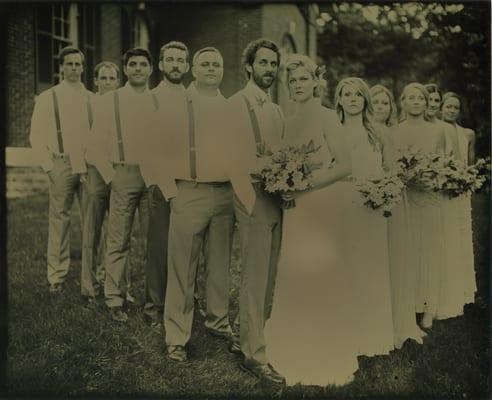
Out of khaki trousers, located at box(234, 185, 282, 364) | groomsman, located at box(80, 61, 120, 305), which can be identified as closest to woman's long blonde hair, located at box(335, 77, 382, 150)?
khaki trousers, located at box(234, 185, 282, 364)

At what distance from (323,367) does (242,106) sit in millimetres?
2431

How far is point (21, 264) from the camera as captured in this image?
5.20m

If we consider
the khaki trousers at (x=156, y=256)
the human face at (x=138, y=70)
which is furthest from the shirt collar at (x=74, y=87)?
the khaki trousers at (x=156, y=256)

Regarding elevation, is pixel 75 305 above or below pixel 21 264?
below

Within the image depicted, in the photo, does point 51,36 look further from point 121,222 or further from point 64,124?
point 121,222

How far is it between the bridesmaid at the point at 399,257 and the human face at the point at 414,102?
149 millimetres

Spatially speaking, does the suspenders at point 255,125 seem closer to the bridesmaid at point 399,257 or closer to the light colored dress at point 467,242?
the bridesmaid at point 399,257

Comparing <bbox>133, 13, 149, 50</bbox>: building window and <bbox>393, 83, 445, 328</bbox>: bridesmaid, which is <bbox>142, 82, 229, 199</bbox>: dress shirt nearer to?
<bbox>133, 13, 149, 50</bbox>: building window

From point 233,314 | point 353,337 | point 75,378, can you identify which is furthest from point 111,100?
point 353,337

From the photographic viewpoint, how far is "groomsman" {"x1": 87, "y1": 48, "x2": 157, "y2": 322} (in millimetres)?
4957

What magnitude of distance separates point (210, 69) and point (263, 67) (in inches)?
18.4

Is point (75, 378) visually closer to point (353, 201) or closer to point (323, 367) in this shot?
point (323, 367)

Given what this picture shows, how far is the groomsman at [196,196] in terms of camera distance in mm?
4855

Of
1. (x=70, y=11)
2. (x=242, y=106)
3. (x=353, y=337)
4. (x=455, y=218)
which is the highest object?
(x=70, y=11)
